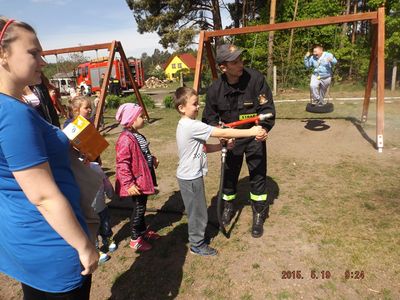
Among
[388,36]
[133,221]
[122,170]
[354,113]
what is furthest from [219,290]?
[388,36]

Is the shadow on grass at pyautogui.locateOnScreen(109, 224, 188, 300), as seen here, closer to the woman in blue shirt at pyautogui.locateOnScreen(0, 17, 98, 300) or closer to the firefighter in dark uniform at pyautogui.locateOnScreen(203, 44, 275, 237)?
the firefighter in dark uniform at pyautogui.locateOnScreen(203, 44, 275, 237)

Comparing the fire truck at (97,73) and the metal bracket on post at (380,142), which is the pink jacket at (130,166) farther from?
the fire truck at (97,73)

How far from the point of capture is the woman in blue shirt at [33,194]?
115cm

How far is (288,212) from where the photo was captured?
13.0 feet

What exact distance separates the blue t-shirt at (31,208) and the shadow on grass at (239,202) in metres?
2.37

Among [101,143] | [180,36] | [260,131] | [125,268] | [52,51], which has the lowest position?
[125,268]

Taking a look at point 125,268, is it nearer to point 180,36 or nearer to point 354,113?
point 354,113

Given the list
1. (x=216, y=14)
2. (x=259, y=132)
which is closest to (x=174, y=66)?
(x=216, y=14)

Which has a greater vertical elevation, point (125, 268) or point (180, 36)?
point (180, 36)

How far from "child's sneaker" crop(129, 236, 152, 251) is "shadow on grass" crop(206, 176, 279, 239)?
71 cm

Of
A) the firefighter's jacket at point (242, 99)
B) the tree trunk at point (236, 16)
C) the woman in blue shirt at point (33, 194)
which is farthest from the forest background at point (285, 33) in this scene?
the woman in blue shirt at point (33, 194)

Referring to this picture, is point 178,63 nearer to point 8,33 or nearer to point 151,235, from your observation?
point 151,235

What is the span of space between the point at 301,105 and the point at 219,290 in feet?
31.6

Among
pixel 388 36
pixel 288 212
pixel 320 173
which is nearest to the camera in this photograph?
pixel 288 212
